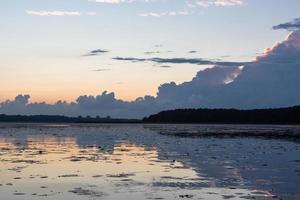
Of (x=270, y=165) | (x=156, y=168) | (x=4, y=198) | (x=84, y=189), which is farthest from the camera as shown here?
(x=270, y=165)

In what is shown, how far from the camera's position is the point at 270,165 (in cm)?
2770

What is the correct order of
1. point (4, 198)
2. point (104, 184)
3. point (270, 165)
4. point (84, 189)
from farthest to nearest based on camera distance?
point (270, 165)
point (104, 184)
point (84, 189)
point (4, 198)

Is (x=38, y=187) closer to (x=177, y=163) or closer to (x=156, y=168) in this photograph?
(x=156, y=168)

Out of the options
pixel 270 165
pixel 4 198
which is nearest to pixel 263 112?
pixel 270 165

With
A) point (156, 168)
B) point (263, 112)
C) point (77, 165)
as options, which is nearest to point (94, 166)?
point (77, 165)

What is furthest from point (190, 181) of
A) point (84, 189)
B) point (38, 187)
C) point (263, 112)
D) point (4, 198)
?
point (263, 112)

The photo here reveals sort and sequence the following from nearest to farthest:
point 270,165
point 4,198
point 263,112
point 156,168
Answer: point 4,198, point 156,168, point 270,165, point 263,112

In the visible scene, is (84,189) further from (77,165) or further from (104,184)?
(77,165)

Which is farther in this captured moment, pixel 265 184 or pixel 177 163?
pixel 177 163

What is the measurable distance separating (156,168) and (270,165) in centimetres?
656

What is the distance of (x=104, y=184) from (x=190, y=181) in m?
3.45

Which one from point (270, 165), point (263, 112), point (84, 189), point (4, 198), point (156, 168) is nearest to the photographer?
point (4, 198)

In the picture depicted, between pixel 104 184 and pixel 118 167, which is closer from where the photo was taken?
pixel 104 184

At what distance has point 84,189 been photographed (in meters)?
18.1
